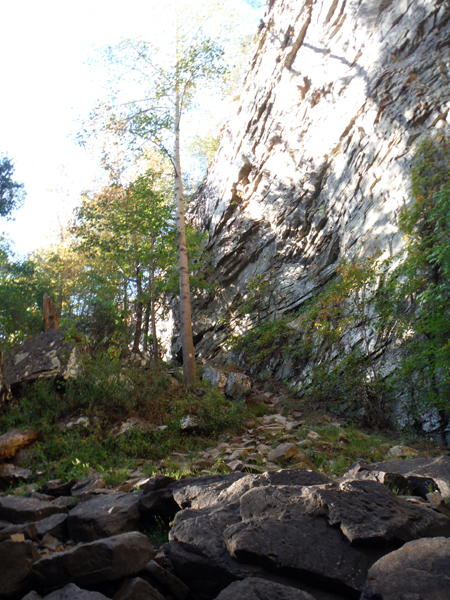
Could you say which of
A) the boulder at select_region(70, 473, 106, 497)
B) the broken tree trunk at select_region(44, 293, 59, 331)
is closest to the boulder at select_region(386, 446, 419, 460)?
the boulder at select_region(70, 473, 106, 497)

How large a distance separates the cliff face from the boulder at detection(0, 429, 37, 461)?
7802 millimetres

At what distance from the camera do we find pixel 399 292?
800 centimetres

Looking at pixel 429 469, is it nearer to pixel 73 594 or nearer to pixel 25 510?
pixel 73 594

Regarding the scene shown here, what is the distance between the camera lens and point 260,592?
2.13m

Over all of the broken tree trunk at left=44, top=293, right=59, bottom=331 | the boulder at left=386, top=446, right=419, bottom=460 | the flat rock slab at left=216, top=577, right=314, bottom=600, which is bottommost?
the boulder at left=386, top=446, right=419, bottom=460

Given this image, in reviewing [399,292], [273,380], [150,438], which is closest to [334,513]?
[150,438]

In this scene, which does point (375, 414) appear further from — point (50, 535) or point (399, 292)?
point (50, 535)

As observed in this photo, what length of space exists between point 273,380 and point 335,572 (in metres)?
9.55

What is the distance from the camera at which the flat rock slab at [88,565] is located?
245 centimetres

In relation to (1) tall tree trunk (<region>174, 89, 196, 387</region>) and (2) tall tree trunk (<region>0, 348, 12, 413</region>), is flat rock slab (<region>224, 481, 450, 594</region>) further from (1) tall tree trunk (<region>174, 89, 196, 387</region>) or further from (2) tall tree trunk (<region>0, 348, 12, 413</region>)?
(1) tall tree trunk (<region>174, 89, 196, 387</region>)

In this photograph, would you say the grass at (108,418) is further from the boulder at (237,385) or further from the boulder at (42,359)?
the boulder at (237,385)

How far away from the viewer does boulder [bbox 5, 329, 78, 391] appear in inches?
301

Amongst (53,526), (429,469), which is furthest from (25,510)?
(429,469)

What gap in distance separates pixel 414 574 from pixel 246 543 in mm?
→ 962
